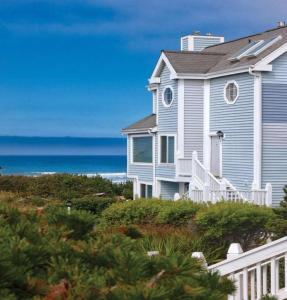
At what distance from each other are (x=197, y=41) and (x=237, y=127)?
11288mm

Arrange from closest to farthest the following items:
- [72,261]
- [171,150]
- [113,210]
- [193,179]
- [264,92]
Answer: [72,261] → [113,210] → [264,92] → [193,179] → [171,150]

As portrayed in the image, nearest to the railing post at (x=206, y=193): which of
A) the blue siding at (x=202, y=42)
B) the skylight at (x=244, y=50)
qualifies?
the skylight at (x=244, y=50)

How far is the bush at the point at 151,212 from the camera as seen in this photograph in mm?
17406

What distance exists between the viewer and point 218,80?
29000 millimetres

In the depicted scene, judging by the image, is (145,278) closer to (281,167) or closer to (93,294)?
(93,294)

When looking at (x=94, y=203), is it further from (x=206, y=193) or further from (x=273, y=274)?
(x=273, y=274)

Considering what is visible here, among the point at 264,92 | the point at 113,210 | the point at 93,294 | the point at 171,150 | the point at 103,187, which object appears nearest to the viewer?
the point at 93,294

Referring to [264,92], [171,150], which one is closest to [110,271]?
[264,92]

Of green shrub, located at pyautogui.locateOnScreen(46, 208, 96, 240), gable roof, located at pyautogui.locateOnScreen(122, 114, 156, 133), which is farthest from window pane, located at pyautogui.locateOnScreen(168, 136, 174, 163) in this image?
green shrub, located at pyautogui.locateOnScreen(46, 208, 96, 240)

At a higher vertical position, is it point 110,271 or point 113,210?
point 110,271

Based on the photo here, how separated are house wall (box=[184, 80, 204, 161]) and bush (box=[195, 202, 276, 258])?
14.5 metres

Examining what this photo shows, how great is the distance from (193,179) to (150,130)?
5.77 m

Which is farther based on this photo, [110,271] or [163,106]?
[163,106]

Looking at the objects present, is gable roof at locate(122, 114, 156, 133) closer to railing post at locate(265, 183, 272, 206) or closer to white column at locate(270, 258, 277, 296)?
railing post at locate(265, 183, 272, 206)
